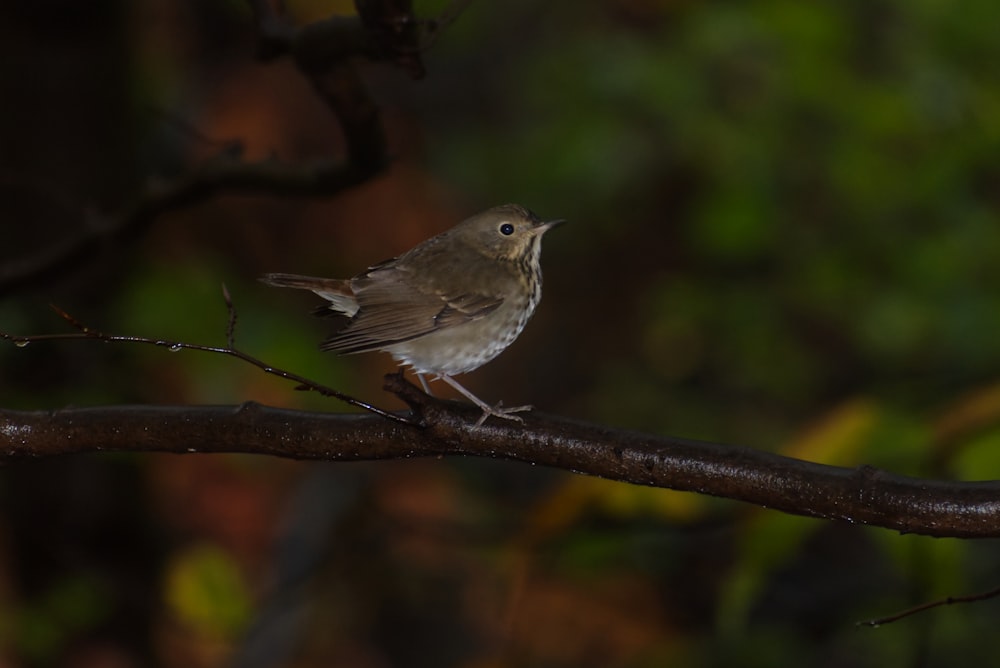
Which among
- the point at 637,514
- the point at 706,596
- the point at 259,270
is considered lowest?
the point at 706,596

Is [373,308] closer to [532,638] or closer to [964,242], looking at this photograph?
[964,242]

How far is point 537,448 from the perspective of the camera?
206 centimetres

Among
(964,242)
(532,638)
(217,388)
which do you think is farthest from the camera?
(532,638)

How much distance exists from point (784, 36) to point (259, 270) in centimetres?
338

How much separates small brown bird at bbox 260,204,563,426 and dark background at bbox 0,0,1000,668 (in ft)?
1.90

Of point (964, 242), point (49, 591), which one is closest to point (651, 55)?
point (964, 242)

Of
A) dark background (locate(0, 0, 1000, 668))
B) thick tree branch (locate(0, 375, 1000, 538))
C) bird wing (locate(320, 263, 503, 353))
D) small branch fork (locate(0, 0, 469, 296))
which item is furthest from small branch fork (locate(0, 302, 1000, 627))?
small branch fork (locate(0, 0, 469, 296))

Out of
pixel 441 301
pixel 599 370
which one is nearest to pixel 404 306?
pixel 441 301

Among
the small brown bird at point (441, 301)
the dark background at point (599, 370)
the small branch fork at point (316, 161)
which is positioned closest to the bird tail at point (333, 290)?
the small brown bird at point (441, 301)

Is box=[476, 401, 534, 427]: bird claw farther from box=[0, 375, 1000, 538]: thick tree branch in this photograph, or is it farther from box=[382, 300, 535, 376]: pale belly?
box=[382, 300, 535, 376]: pale belly

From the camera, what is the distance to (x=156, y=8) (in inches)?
355

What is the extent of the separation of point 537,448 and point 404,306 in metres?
0.68

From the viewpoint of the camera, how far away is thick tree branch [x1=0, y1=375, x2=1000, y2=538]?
1935 millimetres

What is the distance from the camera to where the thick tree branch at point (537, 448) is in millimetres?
1935
